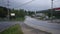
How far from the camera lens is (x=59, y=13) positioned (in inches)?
3012

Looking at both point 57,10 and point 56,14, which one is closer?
point 57,10

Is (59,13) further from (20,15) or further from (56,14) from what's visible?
(20,15)

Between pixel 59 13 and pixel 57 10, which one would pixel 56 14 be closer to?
pixel 59 13

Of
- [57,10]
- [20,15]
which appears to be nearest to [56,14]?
[57,10]

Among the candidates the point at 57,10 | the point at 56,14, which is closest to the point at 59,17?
the point at 56,14

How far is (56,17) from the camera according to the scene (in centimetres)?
7612

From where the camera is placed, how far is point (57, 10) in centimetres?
7056

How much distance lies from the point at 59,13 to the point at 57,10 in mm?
6360

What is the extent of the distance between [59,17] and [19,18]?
19702 millimetres

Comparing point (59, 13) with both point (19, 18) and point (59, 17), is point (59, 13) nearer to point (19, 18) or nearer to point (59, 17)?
point (59, 17)

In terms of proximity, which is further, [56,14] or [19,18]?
[56,14]

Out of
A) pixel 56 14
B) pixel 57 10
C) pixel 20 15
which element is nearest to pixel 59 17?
pixel 56 14

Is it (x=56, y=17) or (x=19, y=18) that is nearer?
(x=19, y=18)

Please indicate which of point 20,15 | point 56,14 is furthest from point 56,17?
point 20,15
